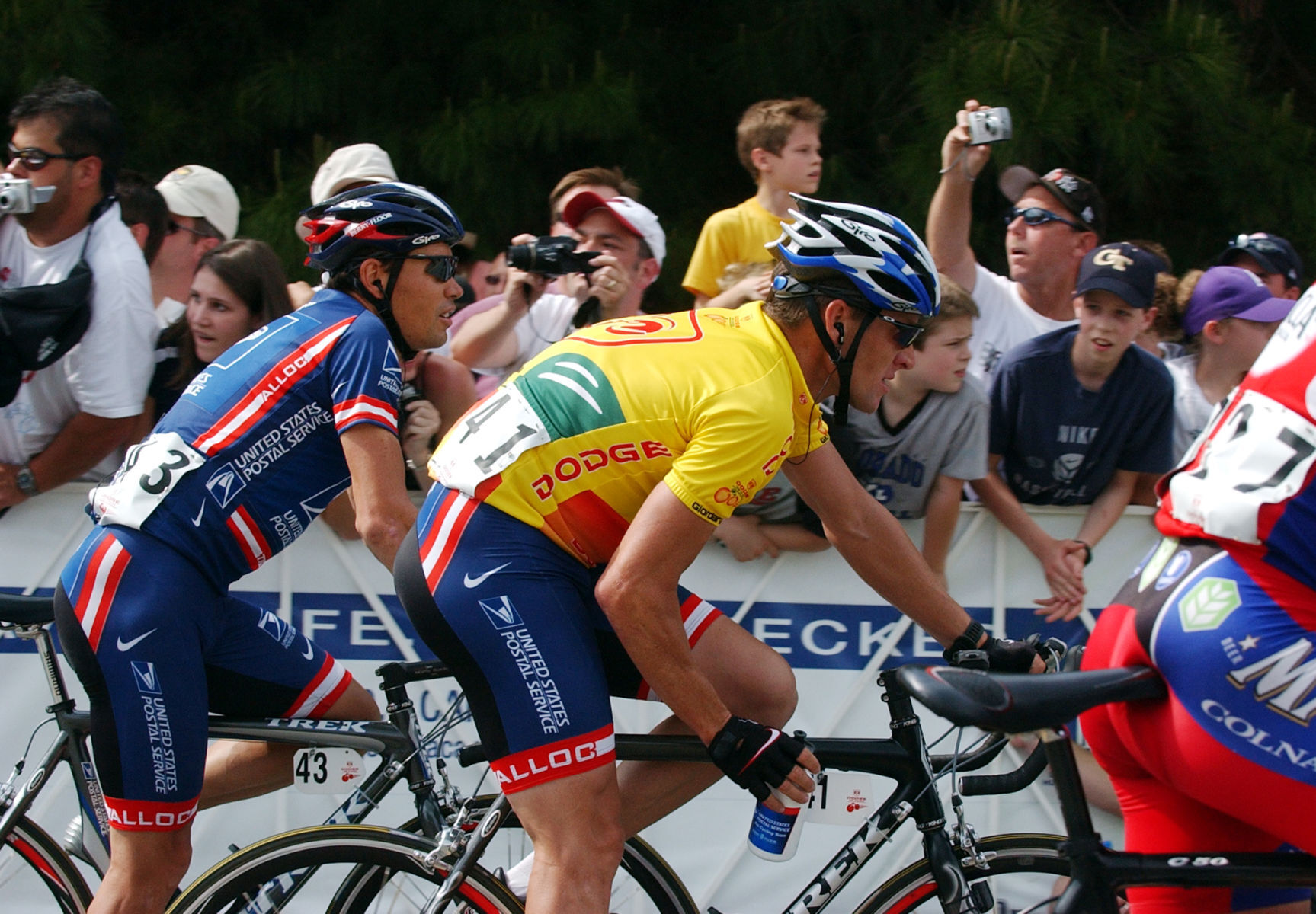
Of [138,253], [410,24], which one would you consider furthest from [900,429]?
[410,24]

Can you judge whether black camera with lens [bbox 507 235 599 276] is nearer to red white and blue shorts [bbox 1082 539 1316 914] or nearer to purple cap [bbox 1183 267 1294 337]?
purple cap [bbox 1183 267 1294 337]

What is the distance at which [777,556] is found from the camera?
3.85 m

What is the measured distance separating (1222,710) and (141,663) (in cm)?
218

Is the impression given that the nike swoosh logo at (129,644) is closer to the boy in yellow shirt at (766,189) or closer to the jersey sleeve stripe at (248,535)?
the jersey sleeve stripe at (248,535)

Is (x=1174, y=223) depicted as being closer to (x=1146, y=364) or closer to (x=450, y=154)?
(x=1146, y=364)

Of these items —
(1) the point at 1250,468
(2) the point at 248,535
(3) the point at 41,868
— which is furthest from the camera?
(3) the point at 41,868

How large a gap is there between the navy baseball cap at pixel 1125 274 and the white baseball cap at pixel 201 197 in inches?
125

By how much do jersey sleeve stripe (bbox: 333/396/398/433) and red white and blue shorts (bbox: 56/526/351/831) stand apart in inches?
19.3

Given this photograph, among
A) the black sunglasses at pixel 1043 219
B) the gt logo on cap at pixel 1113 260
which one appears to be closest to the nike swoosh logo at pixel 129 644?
the gt logo on cap at pixel 1113 260

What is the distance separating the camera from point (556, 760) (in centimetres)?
261

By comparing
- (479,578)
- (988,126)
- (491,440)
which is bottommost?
(479,578)

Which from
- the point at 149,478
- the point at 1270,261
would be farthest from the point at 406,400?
the point at 1270,261

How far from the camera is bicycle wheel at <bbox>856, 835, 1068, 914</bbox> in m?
2.95

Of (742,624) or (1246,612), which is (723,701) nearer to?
(742,624)
